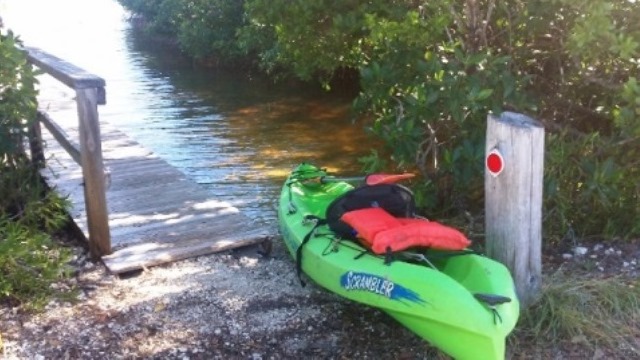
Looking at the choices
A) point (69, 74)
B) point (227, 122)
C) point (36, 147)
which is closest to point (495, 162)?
point (69, 74)

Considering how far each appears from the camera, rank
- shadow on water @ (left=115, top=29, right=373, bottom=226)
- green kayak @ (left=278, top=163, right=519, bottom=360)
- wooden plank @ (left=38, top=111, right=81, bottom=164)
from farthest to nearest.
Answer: shadow on water @ (left=115, top=29, right=373, bottom=226)
wooden plank @ (left=38, top=111, right=81, bottom=164)
green kayak @ (left=278, top=163, right=519, bottom=360)

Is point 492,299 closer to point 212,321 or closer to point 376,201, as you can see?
point 376,201

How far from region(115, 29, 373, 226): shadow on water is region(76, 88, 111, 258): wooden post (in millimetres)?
2465

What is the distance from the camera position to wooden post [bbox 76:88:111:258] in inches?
185

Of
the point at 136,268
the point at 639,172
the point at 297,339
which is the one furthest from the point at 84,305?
the point at 639,172

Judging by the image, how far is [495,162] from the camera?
4043 millimetres

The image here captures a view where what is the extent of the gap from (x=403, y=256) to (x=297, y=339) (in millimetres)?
749

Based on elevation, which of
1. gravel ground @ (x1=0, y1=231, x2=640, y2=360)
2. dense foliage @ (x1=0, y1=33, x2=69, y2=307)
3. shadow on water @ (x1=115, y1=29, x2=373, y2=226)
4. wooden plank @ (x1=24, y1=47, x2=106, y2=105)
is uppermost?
wooden plank @ (x1=24, y1=47, x2=106, y2=105)

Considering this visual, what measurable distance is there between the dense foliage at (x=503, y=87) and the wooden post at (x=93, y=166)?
204cm

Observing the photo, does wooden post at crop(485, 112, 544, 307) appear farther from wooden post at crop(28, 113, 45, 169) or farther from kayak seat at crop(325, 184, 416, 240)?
wooden post at crop(28, 113, 45, 169)

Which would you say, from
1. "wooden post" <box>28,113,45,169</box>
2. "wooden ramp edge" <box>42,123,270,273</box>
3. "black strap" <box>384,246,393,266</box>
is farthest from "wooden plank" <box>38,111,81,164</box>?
"black strap" <box>384,246,393,266</box>

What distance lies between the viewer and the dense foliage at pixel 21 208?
445 centimetres

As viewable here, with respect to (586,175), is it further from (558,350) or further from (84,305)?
(84,305)

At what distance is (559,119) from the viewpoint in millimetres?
6258
